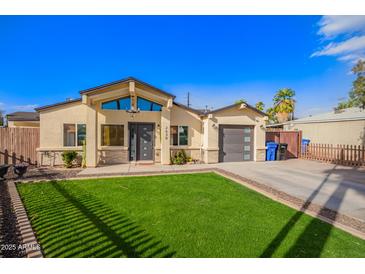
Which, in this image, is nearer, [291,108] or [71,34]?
[71,34]

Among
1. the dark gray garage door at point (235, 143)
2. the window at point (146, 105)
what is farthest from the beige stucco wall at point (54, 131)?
the dark gray garage door at point (235, 143)

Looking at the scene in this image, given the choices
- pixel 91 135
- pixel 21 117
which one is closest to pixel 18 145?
pixel 91 135

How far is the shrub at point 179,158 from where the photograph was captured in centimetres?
1268

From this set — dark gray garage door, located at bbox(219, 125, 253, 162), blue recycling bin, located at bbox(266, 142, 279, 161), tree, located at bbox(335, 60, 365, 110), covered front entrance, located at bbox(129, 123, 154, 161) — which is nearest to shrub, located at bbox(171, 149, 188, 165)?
covered front entrance, located at bbox(129, 123, 154, 161)

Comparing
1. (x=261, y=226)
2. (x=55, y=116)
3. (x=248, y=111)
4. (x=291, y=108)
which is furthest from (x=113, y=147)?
(x=291, y=108)

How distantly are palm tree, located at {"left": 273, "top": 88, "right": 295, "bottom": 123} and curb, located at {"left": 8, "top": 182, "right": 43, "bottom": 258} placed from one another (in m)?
33.7

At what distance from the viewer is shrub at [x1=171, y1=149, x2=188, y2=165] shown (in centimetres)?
1268

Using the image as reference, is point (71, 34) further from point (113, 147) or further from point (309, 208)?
point (309, 208)

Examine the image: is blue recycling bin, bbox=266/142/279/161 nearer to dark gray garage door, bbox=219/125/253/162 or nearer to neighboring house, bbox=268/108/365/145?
dark gray garage door, bbox=219/125/253/162

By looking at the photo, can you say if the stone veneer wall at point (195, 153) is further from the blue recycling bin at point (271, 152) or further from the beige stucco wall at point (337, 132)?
the beige stucco wall at point (337, 132)

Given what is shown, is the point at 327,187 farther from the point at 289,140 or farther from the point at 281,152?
the point at 289,140

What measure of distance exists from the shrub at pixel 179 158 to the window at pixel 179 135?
70 centimetres

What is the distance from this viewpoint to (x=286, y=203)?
5711 mm
